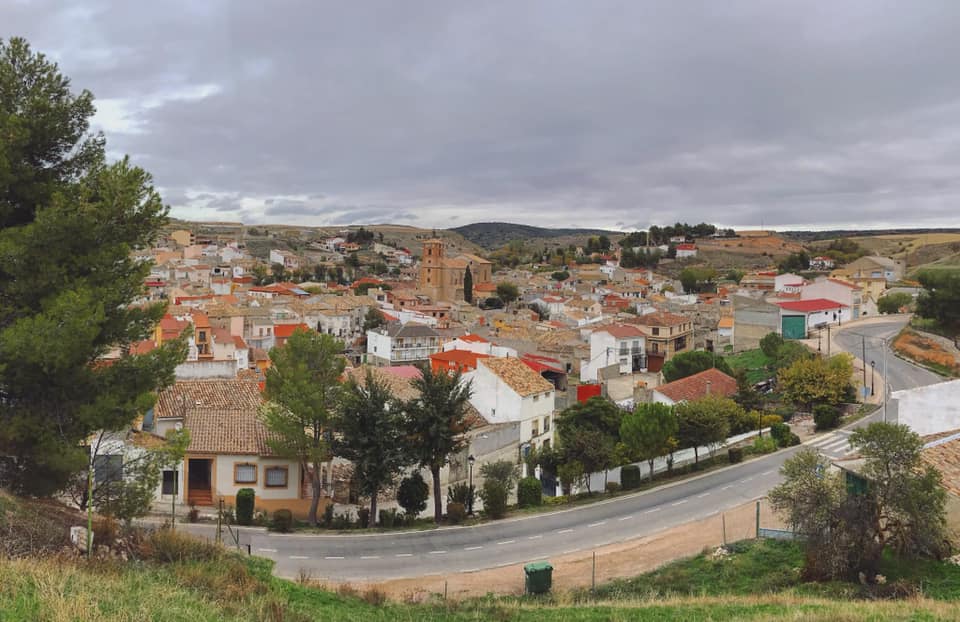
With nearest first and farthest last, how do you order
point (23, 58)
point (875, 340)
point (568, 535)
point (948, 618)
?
point (948, 618) → point (23, 58) → point (568, 535) → point (875, 340)

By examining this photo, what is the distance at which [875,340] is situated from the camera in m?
50.1

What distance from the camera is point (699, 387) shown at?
37.2m

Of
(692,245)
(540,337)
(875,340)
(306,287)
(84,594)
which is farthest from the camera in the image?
(692,245)

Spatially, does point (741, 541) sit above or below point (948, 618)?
below

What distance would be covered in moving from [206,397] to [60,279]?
1430 cm

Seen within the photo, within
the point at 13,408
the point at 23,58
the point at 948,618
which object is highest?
the point at 23,58

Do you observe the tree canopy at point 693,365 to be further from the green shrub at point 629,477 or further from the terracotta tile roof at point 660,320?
the green shrub at point 629,477

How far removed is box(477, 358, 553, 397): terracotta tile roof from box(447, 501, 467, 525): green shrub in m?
8.64

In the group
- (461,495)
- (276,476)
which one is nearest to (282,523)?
(276,476)

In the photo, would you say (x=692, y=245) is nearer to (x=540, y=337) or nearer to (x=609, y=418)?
(x=540, y=337)

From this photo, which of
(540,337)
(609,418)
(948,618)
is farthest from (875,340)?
(948,618)

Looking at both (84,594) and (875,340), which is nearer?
(84,594)

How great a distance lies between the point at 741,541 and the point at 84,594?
561 inches

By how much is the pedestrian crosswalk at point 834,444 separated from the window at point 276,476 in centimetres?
1873
